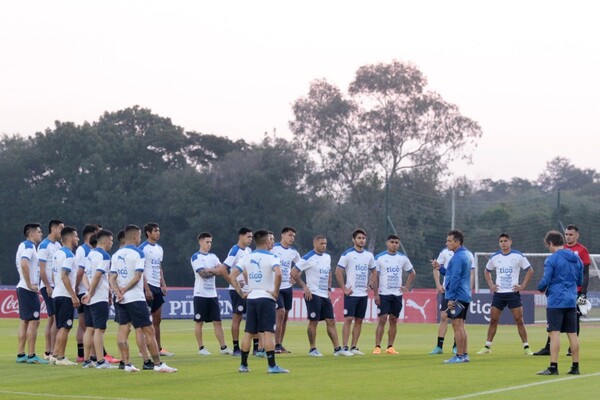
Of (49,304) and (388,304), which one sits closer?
(49,304)

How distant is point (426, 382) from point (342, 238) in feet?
177

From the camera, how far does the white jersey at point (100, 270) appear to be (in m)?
17.9

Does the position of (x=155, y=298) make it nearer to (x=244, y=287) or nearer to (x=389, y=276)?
(x=244, y=287)

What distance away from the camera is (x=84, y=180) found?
7300 centimetres

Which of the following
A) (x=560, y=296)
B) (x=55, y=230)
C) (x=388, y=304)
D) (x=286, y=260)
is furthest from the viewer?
(x=388, y=304)

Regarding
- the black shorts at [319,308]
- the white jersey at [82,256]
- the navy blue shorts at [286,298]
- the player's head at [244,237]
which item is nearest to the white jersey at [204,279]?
the player's head at [244,237]

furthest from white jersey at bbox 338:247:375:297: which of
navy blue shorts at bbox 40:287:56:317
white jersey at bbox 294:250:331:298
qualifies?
navy blue shorts at bbox 40:287:56:317

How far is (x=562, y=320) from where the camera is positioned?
16828 mm

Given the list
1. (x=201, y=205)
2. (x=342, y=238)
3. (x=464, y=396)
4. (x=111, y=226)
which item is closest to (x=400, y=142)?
(x=342, y=238)

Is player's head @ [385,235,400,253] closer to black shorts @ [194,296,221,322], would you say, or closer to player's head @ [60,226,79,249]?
black shorts @ [194,296,221,322]

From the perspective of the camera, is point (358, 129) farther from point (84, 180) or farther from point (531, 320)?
point (531, 320)

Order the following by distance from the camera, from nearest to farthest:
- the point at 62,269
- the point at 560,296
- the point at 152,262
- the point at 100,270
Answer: the point at 560,296 < the point at 100,270 < the point at 62,269 < the point at 152,262

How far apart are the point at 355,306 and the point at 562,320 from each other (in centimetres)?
566

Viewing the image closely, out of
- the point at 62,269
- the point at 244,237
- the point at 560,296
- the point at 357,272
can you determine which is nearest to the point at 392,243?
the point at 357,272
